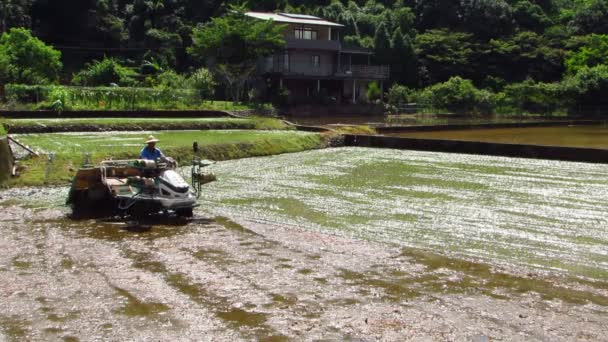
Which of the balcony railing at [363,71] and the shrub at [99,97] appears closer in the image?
the shrub at [99,97]

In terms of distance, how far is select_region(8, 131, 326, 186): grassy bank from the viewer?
66.0ft

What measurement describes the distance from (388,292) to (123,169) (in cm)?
868

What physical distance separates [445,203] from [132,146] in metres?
11.9

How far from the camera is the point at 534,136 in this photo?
1495 inches

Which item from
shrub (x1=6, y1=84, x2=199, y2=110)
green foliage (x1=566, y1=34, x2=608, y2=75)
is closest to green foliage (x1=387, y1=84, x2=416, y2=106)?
green foliage (x1=566, y1=34, x2=608, y2=75)

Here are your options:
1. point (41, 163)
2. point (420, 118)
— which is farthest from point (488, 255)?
point (420, 118)

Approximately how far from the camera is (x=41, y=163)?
20.5 m

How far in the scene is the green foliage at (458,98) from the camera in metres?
56.5

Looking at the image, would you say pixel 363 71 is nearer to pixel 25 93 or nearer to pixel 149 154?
pixel 25 93

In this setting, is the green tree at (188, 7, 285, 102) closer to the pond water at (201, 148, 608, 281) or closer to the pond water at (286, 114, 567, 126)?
the pond water at (286, 114, 567, 126)

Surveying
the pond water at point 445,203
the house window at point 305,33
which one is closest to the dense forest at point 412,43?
the house window at point 305,33

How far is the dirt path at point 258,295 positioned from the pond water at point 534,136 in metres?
22.8

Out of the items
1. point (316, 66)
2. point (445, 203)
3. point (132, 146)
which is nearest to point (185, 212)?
point (445, 203)

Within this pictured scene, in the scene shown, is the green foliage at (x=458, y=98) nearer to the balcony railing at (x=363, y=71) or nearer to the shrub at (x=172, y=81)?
the balcony railing at (x=363, y=71)
